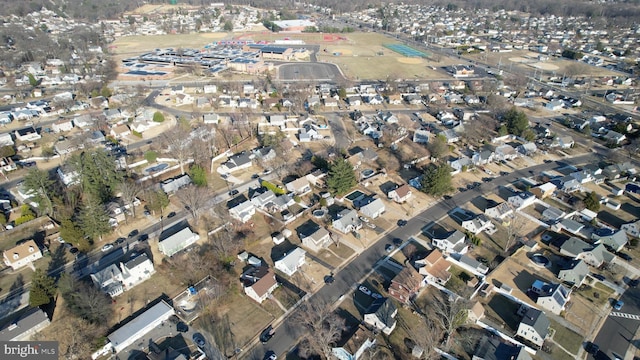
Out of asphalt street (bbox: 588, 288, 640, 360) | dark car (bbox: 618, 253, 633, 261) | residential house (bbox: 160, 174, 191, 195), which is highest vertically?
residential house (bbox: 160, 174, 191, 195)

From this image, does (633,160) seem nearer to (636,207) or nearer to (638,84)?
(636,207)

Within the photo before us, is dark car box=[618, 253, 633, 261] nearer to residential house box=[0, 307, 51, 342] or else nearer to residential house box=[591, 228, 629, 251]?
residential house box=[591, 228, 629, 251]

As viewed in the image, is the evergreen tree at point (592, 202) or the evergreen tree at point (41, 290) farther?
the evergreen tree at point (592, 202)

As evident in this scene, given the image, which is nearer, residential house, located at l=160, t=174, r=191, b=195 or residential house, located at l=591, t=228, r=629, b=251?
residential house, located at l=591, t=228, r=629, b=251

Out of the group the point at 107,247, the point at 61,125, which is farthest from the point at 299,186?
the point at 61,125

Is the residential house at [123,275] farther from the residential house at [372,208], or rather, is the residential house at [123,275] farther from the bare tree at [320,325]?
the residential house at [372,208]

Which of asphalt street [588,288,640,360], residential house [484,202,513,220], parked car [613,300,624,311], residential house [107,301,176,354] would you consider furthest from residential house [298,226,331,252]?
parked car [613,300,624,311]

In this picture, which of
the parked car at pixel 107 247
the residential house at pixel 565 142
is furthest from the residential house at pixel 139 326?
the residential house at pixel 565 142
